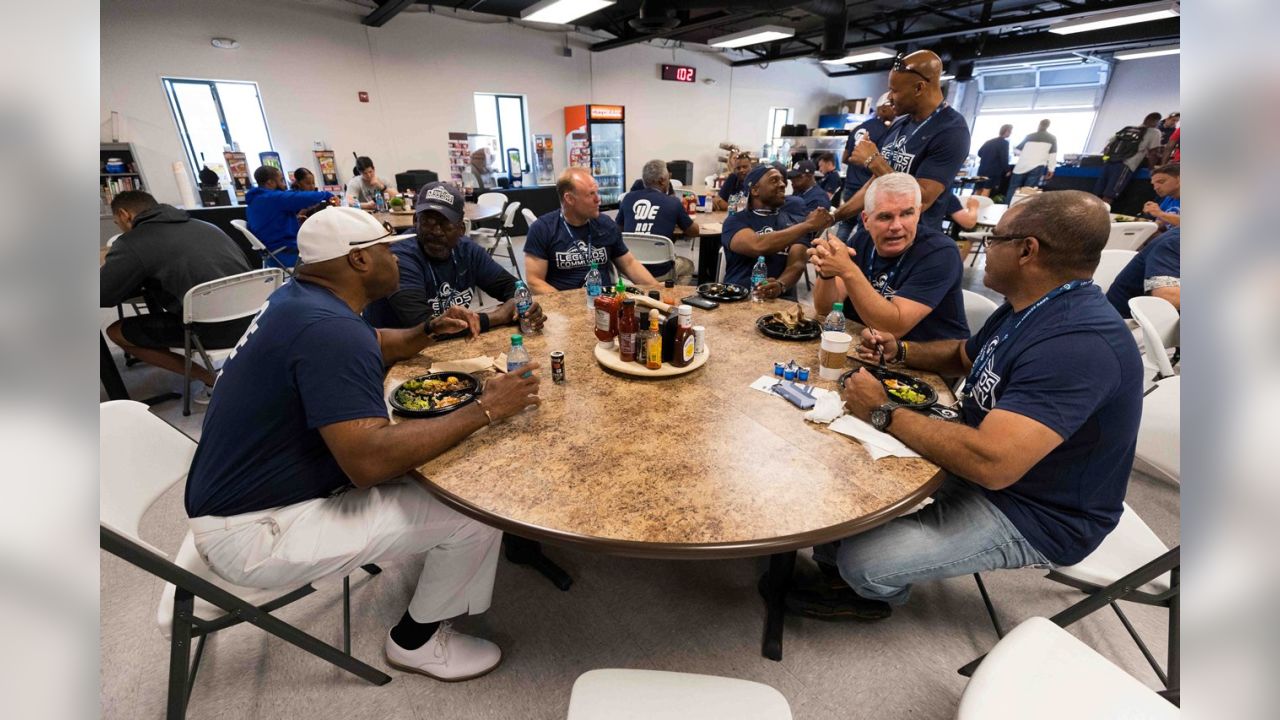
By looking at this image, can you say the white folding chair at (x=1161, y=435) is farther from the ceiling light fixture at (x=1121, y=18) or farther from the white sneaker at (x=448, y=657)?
the ceiling light fixture at (x=1121, y=18)

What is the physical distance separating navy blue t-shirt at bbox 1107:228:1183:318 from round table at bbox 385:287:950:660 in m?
1.71

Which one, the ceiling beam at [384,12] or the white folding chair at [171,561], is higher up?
the ceiling beam at [384,12]

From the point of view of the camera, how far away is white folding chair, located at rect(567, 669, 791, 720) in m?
1.07

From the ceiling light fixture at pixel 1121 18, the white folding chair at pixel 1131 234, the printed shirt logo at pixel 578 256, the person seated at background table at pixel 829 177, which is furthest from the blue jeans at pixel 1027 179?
the printed shirt logo at pixel 578 256

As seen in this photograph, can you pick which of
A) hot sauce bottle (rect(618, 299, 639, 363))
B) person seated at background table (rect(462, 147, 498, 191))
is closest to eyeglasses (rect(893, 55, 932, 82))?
hot sauce bottle (rect(618, 299, 639, 363))

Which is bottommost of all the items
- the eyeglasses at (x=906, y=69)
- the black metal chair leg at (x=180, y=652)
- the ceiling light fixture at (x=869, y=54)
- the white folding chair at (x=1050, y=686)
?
the black metal chair leg at (x=180, y=652)

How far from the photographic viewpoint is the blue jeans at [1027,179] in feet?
29.2

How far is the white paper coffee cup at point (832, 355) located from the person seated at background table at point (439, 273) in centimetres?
109

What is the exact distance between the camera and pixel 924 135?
291 cm

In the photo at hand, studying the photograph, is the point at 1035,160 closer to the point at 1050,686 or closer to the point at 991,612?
the point at 991,612

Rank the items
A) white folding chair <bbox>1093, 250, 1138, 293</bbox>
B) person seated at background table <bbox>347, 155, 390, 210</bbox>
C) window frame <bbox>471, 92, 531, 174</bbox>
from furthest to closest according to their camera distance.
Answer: window frame <bbox>471, 92, 531, 174</bbox> → person seated at background table <bbox>347, 155, 390, 210</bbox> → white folding chair <bbox>1093, 250, 1138, 293</bbox>

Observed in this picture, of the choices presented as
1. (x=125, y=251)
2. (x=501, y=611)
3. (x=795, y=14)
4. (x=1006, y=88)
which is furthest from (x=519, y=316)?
(x=1006, y=88)

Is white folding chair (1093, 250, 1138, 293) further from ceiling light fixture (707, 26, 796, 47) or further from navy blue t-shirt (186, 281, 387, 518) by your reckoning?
ceiling light fixture (707, 26, 796, 47)
